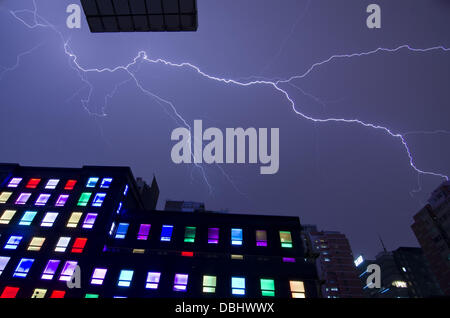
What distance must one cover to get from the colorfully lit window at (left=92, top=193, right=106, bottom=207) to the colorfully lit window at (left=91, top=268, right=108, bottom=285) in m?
6.75

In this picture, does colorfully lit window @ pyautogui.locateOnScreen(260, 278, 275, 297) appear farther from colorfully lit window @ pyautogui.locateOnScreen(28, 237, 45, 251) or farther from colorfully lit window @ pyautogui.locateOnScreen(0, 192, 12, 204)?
colorfully lit window @ pyautogui.locateOnScreen(0, 192, 12, 204)

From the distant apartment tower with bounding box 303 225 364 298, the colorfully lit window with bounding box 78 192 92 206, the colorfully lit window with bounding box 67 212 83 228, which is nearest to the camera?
the colorfully lit window with bounding box 67 212 83 228

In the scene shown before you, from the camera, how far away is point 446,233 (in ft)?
192

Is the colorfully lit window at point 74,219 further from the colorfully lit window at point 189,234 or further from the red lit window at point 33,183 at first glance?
the colorfully lit window at point 189,234

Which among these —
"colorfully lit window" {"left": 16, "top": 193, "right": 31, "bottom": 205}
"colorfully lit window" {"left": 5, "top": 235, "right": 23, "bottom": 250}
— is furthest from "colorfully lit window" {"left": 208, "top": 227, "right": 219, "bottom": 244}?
"colorfully lit window" {"left": 16, "top": 193, "right": 31, "bottom": 205}

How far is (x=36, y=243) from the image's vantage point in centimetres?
2320

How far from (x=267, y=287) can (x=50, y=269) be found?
17.5 meters

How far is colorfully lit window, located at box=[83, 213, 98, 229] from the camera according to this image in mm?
24219

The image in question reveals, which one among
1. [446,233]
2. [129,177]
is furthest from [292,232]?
[446,233]

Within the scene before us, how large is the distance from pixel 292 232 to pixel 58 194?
23.3 metres

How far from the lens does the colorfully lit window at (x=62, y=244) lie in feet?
74.8

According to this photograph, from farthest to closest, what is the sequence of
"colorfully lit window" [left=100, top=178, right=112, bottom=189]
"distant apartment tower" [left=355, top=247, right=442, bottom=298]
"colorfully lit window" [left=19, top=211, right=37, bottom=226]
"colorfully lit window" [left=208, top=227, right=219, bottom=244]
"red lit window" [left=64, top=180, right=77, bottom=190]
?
"distant apartment tower" [left=355, top=247, right=442, bottom=298], "red lit window" [left=64, top=180, right=77, bottom=190], "colorfully lit window" [left=100, top=178, right=112, bottom=189], "colorfully lit window" [left=19, top=211, right=37, bottom=226], "colorfully lit window" [left=208, top=227, right=219, bottom=244]

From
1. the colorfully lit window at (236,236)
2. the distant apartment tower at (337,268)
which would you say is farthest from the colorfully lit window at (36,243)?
the distant apartment tower at (337,268)
